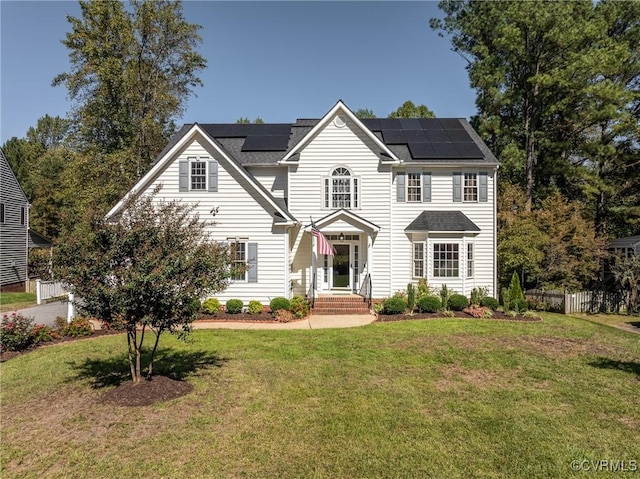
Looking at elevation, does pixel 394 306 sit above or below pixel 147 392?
above

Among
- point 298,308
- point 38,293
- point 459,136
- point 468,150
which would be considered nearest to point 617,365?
point 298,308

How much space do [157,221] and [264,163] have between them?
1186 centimetres

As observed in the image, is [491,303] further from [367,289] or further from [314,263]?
[314,263]

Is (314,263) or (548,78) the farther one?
(548,78)

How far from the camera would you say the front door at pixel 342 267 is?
18.1 m

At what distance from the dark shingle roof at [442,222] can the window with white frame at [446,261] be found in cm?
90

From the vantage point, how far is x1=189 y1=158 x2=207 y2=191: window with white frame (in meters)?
16.2

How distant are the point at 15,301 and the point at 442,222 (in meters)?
23.7

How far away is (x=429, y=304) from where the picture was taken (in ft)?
50.4

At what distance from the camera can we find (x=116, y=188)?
22422 millimetres

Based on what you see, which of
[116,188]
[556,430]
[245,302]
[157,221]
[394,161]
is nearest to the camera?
[556,430]

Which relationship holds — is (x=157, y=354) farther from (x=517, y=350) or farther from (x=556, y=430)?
(x=517, y=350)

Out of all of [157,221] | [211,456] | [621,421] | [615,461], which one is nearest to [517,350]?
[621,421]

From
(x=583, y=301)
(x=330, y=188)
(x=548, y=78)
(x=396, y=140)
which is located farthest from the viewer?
(x=548, y=78)
